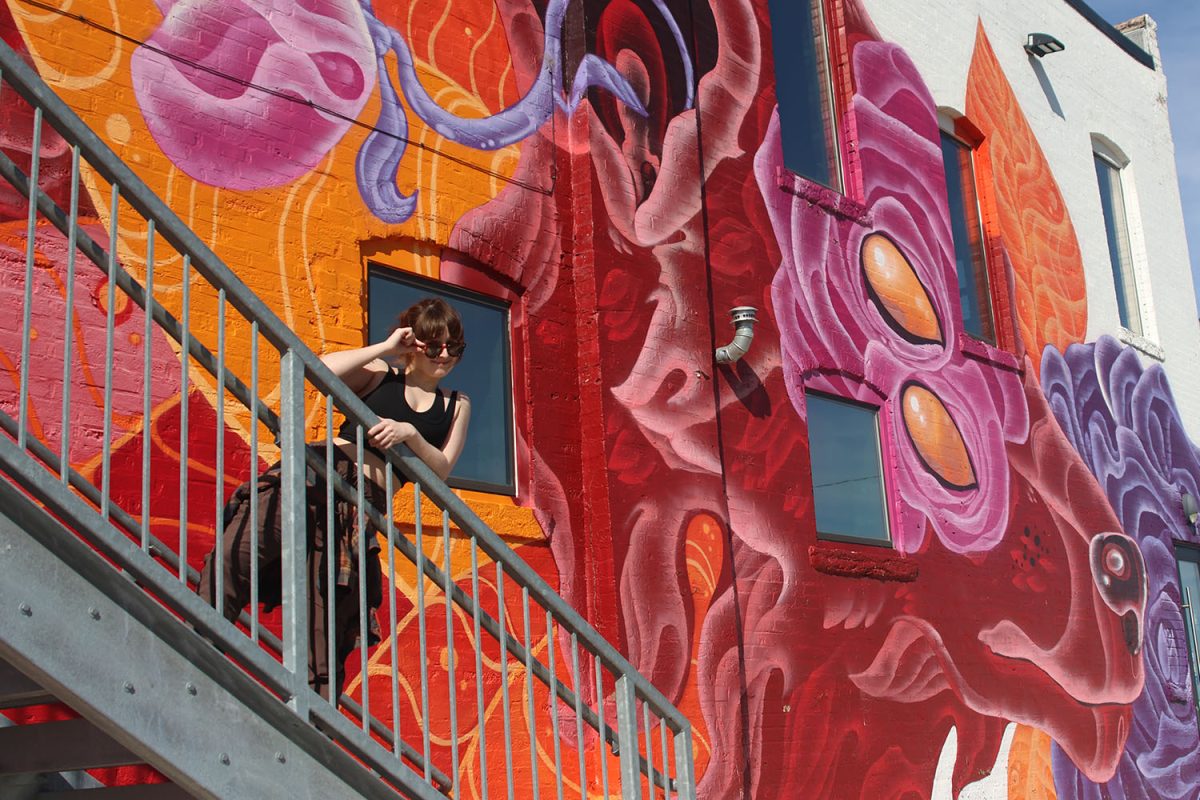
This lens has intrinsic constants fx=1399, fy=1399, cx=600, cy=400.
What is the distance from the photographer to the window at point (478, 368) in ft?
23.6

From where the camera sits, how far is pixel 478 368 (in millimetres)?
7559

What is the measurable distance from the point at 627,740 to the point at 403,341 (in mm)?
1645

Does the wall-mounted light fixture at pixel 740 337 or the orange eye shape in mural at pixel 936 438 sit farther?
the orange eye shape in mural at pixel 936 438

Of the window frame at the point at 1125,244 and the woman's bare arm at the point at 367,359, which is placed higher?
the window frame at the point at 1125,244

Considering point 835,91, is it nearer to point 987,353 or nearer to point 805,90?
point 805,90

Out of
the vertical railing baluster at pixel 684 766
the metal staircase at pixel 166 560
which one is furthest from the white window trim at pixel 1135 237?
the metal staircase at pixel 166 560

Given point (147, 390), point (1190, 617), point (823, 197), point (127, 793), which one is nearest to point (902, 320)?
point (823, 197)

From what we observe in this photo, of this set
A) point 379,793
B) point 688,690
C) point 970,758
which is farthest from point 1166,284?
point 379,793

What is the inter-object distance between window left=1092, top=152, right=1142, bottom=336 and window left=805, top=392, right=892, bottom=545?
5510 millimetres

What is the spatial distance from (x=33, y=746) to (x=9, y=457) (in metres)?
1.22

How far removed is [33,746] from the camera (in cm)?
412

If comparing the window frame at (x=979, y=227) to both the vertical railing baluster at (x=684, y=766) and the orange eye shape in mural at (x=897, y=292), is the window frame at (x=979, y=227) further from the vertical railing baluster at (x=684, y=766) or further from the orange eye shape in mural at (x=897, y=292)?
the vertical railing baluster at (x=684, y=766)

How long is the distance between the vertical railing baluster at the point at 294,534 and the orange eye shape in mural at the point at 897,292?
6732 mm

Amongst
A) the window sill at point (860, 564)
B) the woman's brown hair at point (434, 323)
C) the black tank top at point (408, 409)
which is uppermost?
the woman's brown hair at point (434, 323)
